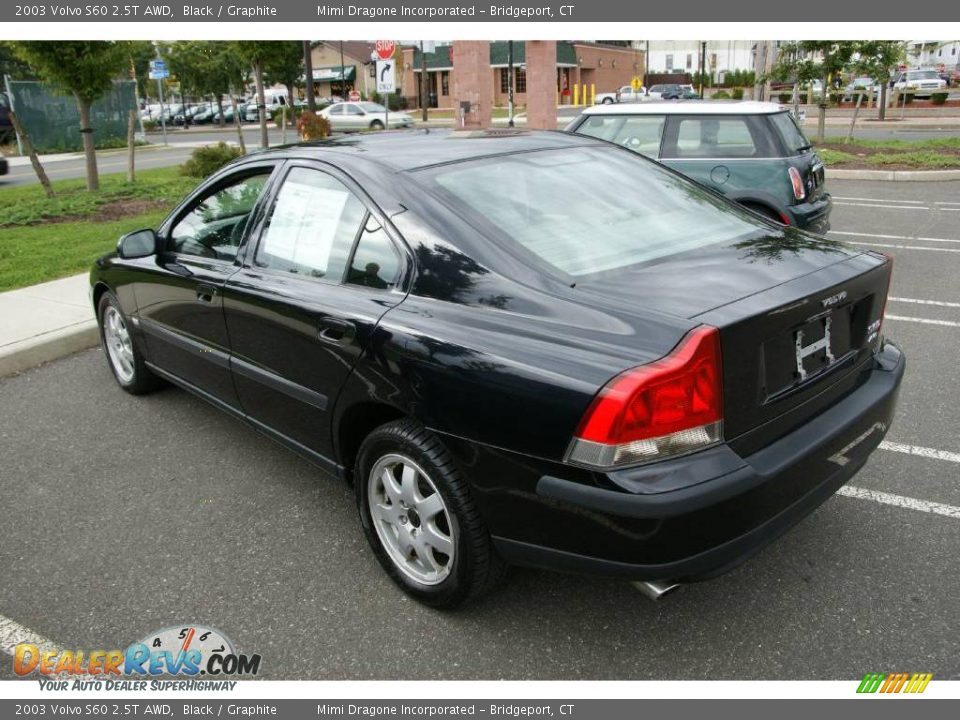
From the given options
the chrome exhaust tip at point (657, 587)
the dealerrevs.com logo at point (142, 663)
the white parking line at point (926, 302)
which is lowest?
the dealerrevs.com logo at point (142, 663)

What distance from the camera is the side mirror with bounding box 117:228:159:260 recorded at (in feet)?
13.7

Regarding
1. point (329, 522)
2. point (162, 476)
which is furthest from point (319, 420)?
point (162, 476)

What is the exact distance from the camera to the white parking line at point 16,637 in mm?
2771

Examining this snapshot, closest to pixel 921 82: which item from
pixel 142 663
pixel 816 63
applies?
pixel 816 63

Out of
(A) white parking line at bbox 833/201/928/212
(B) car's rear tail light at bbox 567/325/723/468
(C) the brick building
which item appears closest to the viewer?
(B) car's rear tail light at bbox 567/325/723/468

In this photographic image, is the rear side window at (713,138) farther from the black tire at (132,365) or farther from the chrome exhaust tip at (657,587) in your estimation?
the chrome exhaust tip at (657,587)

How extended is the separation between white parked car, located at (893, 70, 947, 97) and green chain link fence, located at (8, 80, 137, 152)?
3683 cm

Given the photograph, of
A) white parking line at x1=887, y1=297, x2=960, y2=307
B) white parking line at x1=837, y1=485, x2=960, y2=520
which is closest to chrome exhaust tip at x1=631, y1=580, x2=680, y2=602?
white parking line at x1=837, y1=485, x2=960, y2=520

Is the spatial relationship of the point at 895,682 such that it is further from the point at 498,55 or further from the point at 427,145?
the point at 498,55

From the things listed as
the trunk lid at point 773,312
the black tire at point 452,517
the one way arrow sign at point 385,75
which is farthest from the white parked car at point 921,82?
the black tire at point 452,517

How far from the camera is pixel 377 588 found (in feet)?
9.95

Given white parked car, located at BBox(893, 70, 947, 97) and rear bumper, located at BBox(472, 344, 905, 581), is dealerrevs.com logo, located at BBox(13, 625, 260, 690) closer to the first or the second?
rear bumper, located at BBox(472, 344, 905, 581)

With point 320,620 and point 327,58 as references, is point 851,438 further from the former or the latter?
point 327,58

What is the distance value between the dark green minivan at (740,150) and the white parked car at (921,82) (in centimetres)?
3822
